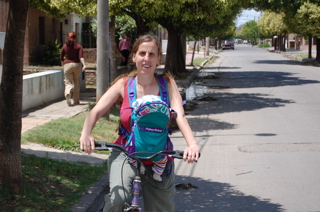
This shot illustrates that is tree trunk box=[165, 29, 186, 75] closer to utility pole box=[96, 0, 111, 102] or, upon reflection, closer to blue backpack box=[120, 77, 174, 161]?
utility pole box=[96, 0, 111, 102]

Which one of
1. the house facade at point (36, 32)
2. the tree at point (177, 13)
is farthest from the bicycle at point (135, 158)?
the house facade at point (36, 32)

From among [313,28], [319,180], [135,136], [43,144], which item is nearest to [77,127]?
[43,144]

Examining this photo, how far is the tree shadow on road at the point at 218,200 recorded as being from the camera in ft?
20.4

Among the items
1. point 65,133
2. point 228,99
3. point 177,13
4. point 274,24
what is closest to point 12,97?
point 65,133

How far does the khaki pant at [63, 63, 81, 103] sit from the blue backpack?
9955mm

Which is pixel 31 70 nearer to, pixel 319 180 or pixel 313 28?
pixel 319 180

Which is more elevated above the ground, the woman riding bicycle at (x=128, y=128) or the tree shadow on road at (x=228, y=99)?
the woman riding bicycle at (x=128, y=128)

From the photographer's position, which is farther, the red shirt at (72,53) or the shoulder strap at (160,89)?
the red shirt at (72,53)

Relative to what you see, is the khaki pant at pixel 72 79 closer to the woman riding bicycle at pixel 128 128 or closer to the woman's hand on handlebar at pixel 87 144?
the woman riding bicycle at pixel 128 128

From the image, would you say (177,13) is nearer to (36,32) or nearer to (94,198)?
(36,32)

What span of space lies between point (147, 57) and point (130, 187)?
911mm

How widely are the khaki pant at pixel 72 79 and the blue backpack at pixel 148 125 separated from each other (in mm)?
9955

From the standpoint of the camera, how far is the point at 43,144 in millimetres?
8820

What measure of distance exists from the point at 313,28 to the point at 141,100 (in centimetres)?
3700
